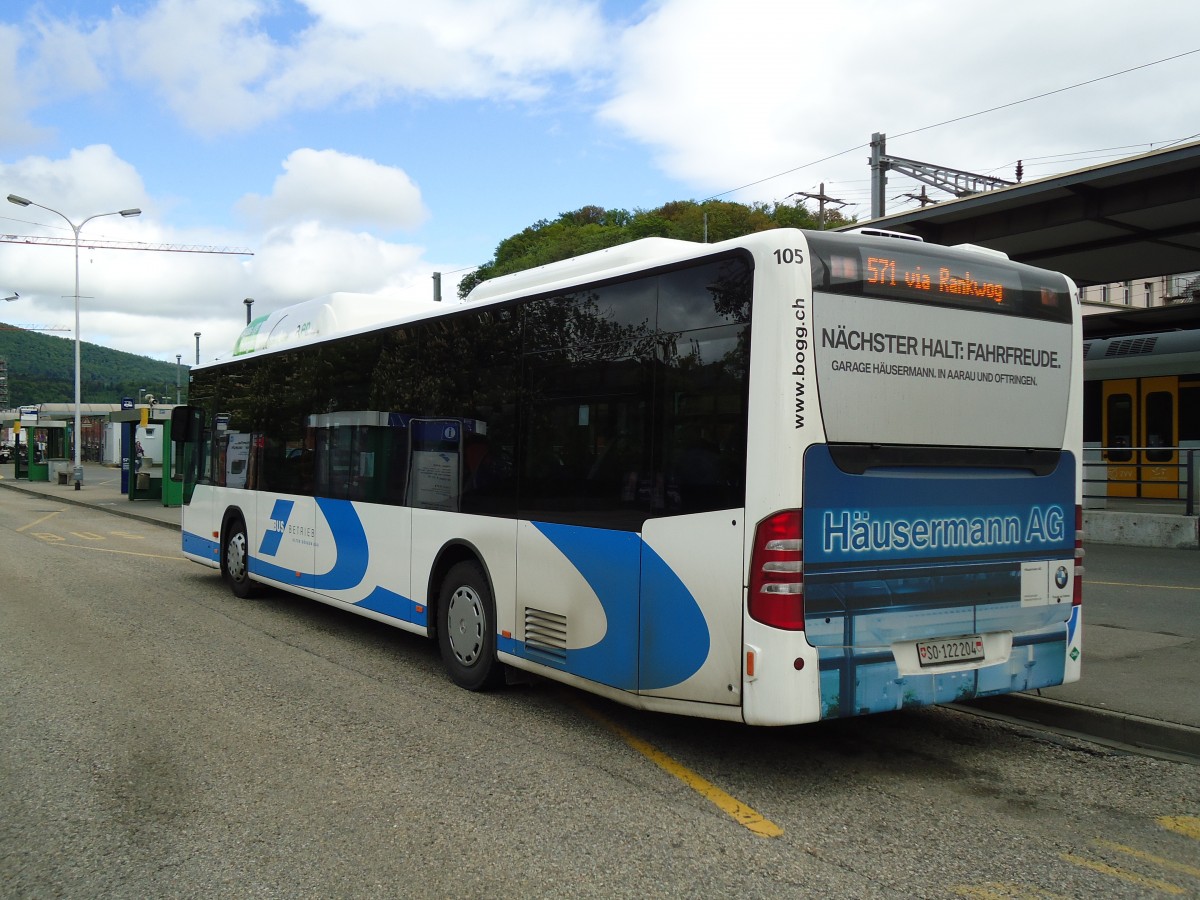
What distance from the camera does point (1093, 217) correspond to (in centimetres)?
1569

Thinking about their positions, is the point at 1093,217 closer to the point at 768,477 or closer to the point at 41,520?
the point at 768,477

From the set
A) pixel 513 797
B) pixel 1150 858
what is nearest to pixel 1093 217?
pixel 1150 858

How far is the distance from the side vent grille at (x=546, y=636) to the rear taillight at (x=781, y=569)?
1700 mm

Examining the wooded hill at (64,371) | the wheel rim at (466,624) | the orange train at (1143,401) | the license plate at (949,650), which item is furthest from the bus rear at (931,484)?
the wooded hill at (64,371)

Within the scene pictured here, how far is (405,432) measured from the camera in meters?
8.16

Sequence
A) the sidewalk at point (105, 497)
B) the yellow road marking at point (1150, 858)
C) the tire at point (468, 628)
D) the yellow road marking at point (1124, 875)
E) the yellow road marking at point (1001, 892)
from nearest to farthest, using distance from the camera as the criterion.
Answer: the yellow road marking at point (1001, 892) < the yellow road marking at point (1124, 875) < the yellow road marking at point (1150, 858) < the tire at point (468, 628) < the sidewalk at point (105, 497)

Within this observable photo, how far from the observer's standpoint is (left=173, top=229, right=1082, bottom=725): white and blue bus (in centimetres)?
501

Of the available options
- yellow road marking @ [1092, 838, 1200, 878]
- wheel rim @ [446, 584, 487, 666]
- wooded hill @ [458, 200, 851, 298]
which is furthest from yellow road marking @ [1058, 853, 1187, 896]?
wooded hill @ [458, 200, 851, 298]

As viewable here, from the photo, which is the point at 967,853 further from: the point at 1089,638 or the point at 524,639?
the point at 1089,638

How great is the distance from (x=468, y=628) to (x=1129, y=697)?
4432 mm

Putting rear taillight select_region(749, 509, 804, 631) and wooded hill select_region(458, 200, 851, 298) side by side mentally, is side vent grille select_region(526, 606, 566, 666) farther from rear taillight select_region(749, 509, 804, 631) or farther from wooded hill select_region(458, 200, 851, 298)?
wooded hill select_region(458, 200, 851, 298)

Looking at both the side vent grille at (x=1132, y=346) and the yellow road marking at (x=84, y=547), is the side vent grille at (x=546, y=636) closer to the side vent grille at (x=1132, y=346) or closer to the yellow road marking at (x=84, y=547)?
the yellow road marking at (x=84, y=547)

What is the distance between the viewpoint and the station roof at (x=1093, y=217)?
14.4 m

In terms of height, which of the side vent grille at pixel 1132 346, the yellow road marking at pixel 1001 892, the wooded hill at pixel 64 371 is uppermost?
the wooded hill at pixel 64 371
